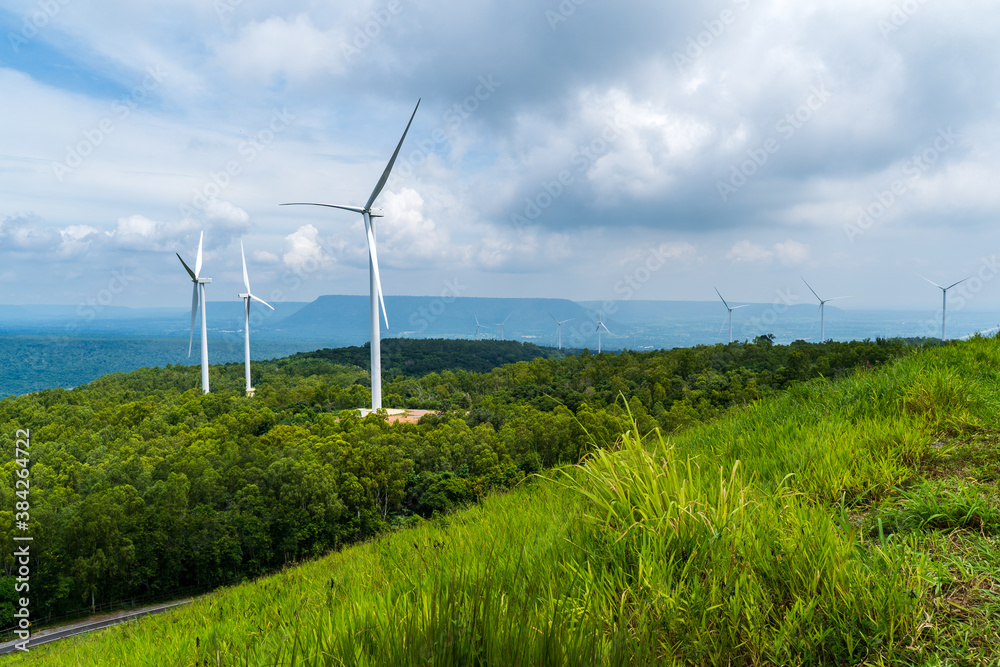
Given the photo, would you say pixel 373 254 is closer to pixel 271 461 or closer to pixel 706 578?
pixel 271 461

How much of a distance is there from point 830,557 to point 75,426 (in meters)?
92.7

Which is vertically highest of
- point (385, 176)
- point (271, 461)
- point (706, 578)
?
point (385, 176)

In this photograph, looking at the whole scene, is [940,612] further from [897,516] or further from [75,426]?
[75,426]

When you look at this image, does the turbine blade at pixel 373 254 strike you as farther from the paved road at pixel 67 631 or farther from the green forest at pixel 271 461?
the paved road at pixel 67 631

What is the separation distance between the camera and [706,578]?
3094 mm

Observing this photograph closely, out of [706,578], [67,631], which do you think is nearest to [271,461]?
[67,631]

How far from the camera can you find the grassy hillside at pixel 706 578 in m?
2.54

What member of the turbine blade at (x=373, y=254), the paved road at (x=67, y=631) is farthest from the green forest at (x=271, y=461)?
the turbine blade at (x=373, y=254)

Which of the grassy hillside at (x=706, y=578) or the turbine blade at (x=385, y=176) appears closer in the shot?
the grassy hillside at (x=706, y=578)

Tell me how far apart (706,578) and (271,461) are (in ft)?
185

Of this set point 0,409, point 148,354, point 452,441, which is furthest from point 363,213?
point 148,354

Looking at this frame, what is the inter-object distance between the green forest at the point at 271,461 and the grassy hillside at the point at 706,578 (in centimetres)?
1794

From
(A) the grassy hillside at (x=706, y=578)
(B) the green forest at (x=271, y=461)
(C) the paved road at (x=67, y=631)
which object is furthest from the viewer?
(B) the green forest at (x=271, y=461)

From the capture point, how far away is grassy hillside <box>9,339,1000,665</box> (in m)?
2.54
